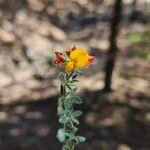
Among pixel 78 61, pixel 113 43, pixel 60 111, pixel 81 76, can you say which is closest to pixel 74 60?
pixel 78 61

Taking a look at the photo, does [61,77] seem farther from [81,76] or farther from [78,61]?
[81,76]

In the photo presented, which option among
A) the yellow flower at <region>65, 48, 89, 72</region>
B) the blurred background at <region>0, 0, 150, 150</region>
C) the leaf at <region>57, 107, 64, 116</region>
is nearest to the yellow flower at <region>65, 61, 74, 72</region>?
the yellow flower at <region>65, 48, 89, 72</region>

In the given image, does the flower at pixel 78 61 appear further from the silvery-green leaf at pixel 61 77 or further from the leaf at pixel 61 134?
the leaf at pixel 61 134

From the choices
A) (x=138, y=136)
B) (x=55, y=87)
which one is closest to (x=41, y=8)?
(x=55, y=87)

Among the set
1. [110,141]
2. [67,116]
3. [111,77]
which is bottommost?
[110,141]

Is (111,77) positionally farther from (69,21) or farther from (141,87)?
(69,21)

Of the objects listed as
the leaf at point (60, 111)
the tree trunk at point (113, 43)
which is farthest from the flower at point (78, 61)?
the tree trunk at point (113, 43)

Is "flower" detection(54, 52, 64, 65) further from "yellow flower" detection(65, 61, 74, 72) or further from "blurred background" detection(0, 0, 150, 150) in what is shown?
"blurred background" detection(0, 0, 150, 150)

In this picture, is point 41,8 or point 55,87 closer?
point 55,87
